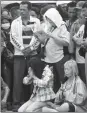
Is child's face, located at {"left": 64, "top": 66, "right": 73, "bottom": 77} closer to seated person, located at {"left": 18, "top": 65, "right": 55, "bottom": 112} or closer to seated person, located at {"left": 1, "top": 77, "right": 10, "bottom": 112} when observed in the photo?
seated person, located at {"left": 18, "top": 65, "right": 55, "bottom": 112}

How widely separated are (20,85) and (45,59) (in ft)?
1.95

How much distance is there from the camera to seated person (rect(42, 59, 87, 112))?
6.07 metres

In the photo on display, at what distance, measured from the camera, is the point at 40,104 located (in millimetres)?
6242

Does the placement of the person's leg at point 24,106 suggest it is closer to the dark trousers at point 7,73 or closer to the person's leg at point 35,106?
the person's leg at point 35,106

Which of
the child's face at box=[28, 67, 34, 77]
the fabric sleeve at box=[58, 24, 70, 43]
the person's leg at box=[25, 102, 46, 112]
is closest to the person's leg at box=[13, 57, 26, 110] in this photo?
the child's face at box=[28, 67, 34, 77]

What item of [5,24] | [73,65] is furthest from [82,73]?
[5,24]

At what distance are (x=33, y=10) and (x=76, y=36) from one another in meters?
0.96

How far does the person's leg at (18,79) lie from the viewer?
259 inches

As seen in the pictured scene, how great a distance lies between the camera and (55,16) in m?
6.41

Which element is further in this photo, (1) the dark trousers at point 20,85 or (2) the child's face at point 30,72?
(1) the dark trousers at point 20,85

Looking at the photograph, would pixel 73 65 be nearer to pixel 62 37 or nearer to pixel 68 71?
pixel 68 71

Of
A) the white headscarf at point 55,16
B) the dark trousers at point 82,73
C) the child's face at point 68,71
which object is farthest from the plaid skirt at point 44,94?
the white headscarf at point 55,16

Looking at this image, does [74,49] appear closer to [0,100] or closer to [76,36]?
[76,36]

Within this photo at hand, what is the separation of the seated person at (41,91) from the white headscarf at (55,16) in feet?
2.31
